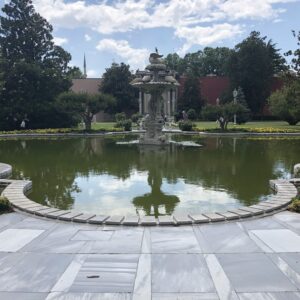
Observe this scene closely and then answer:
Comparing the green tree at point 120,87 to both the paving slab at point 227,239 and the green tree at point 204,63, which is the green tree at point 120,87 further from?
the paving slab at point 227,239

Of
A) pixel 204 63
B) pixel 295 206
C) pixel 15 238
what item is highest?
pixel 204 63

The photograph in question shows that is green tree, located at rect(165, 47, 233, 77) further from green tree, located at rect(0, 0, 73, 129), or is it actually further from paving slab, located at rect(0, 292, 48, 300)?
paving slab, located at rect(0, 292, 48, 300)

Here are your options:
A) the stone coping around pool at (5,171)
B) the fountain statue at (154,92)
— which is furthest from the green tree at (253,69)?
the stone coping around pool at (5,171)

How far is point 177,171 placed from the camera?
12.7 meters

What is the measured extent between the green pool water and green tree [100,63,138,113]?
3559 cm

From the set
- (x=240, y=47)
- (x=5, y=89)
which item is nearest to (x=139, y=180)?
(x=5, y=89)

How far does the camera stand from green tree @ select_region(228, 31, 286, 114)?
170ft

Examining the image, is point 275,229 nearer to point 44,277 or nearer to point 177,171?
point 44,277

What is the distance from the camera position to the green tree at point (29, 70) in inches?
1364

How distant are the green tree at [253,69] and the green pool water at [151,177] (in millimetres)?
35153

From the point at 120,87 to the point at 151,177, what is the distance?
4353 centimetres

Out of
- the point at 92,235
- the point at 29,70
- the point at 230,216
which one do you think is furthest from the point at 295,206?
the point at 29,70

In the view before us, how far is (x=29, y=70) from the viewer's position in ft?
112

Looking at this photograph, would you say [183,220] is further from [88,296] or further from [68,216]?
[88,296]
